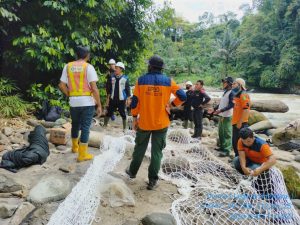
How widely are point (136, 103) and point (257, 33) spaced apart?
36.4 meters

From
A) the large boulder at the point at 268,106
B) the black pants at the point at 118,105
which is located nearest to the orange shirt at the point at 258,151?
the black pants at the point at 118,105

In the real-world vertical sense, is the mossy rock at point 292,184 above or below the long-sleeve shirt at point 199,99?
below

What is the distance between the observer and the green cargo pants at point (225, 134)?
6.59m

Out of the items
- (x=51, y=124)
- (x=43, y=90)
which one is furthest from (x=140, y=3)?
(x=51, y=124)

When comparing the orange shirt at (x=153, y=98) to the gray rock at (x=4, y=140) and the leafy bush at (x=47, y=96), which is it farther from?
the leafy bush at (x=47, y=96)

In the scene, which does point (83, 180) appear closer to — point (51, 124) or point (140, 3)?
point (51, 124)

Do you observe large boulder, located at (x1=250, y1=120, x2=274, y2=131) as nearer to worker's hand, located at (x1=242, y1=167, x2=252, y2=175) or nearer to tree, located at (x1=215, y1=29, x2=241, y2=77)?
worker's hand, located at (x1=242, y1=167, x2=252, y2=175)

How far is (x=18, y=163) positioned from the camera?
14.5 ft

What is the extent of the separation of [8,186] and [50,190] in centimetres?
57

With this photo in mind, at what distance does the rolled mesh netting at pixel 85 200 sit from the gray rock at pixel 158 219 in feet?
1.88

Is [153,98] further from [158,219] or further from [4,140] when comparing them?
[4,140]

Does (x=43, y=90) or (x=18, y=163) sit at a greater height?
(x=43, y=90)

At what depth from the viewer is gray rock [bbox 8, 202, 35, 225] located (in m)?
3.07

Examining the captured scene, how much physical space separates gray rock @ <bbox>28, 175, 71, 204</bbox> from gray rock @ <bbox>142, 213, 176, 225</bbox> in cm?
108
